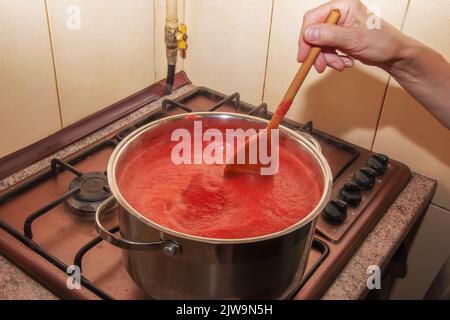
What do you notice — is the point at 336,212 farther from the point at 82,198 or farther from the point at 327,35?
the point at 82,198

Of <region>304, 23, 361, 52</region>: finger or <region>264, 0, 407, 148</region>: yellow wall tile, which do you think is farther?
<region>264, 0, 407, 148</region>: yellow wall tile

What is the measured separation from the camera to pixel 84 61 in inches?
38.3

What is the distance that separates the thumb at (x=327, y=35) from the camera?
730 millimetres

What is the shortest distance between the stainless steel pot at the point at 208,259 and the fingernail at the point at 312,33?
0.72ft

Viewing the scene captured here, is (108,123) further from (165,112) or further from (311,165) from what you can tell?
(311,165)

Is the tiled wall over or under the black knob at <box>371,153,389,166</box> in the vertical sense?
over

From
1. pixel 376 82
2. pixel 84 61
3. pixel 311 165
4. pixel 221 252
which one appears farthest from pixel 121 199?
pixel 376 82

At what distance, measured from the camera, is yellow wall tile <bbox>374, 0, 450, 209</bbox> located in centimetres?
86

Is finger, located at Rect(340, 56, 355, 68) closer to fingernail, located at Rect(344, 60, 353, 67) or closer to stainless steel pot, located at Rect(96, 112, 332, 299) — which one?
fingernail, located at Rect(344, 60, 353, 67)

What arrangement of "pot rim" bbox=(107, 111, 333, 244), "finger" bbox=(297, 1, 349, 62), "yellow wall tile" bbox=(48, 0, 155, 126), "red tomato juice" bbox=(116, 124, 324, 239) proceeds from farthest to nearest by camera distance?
"yellow wall tile" bbox=(48, 0, 155, 126), "finger" bbox=(297, 1, 349, 62), "red tomato juice" bbox=(116, 124, 324, 239), "pot rim" bbox=(107, 111, 333, 244)

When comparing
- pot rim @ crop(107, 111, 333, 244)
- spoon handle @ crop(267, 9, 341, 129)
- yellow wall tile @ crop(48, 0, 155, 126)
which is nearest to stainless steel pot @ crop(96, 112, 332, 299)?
pot rim @ crop(107, 111, 333, 244)

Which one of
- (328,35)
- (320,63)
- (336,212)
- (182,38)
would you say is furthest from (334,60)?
(182,38)

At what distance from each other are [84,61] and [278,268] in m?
0.61

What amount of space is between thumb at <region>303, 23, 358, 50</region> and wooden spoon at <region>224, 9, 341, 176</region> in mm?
13
